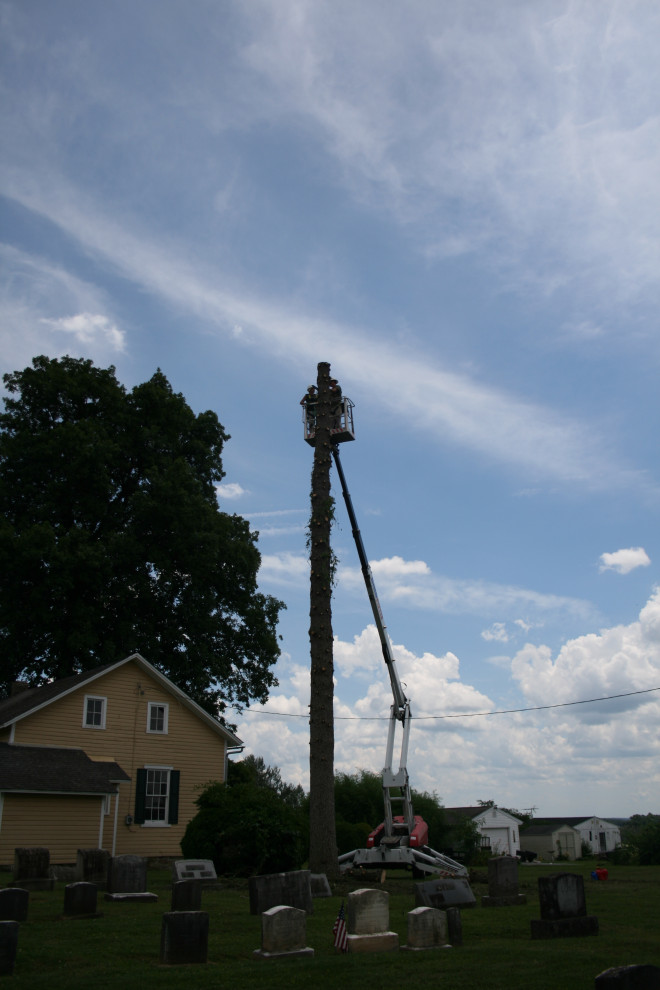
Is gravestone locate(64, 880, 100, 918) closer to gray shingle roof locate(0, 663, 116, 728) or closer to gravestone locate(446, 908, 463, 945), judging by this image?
gravestone locate(446, 908, 463, 945)

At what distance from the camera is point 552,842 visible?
69125mm

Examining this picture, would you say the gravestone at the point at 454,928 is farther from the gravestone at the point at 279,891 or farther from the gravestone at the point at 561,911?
the gravestone at the point at 279,891

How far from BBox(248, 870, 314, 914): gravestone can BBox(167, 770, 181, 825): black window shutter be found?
1475 cm

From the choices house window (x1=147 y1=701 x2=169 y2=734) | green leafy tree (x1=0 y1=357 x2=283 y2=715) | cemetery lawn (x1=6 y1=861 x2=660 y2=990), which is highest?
green leafy tree (x1=0 y1=357 x2=283 y2=715)

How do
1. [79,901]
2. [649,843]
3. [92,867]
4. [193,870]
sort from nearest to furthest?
[79,901] → [193,870] → [92,867] → [649,843]

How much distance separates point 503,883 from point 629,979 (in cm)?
965

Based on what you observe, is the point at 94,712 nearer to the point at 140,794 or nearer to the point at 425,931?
the point at 140,794

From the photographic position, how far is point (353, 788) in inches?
1447

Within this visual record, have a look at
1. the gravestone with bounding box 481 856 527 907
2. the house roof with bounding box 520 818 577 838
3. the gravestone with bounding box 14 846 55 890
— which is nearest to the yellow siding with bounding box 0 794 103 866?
the gravestone with bounding box 14 846 55 890

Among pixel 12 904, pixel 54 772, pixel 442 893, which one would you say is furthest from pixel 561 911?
pixel 54 772

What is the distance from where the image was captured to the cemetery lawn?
7.98 m

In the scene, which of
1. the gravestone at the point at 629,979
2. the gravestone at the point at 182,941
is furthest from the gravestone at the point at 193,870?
the gravestone at the point at 629,979

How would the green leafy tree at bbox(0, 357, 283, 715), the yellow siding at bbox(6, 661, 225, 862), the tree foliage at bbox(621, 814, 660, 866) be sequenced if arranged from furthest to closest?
the tree foliage at bbox(621, 814, 660, 866) → the green leafy tree at bbox(0, 357, 283, 715) → the yellow siding at bbox(6, 661, 225, 862)

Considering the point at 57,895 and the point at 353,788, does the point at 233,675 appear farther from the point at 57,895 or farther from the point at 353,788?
the point at 57,895
